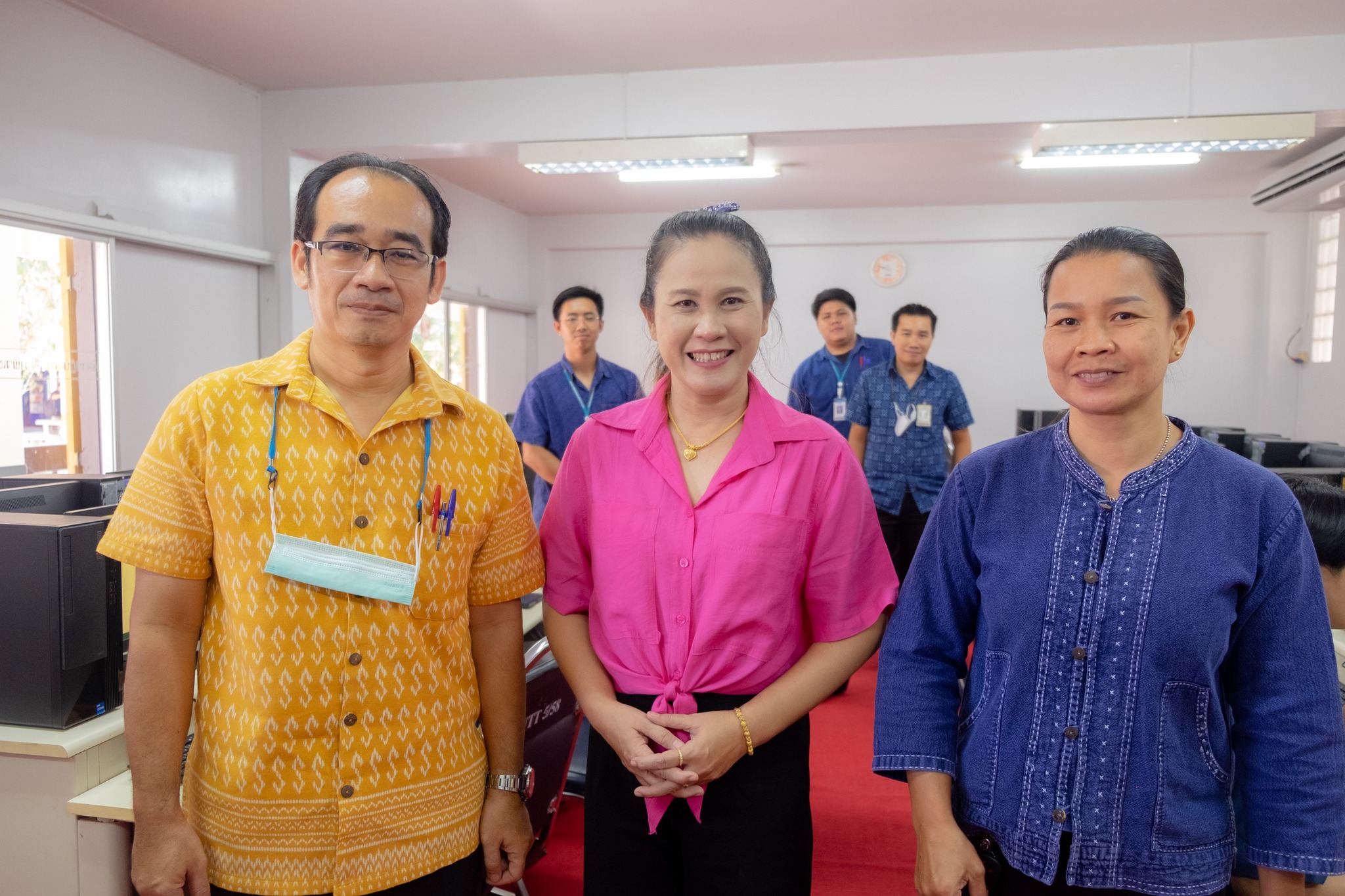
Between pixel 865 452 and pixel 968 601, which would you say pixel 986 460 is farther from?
pixel 865 452

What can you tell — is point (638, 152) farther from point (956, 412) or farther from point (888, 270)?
point (888, 270)

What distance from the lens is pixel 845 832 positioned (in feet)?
10.3

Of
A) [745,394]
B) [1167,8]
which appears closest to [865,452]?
[1167,8]

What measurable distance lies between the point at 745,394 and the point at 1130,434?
618 mm

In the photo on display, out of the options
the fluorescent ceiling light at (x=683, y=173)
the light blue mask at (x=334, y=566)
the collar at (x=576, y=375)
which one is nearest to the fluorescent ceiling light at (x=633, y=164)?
the fluorescent ceiling light at (x=683, y=173)

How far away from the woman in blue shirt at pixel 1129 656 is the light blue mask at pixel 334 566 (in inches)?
31.6

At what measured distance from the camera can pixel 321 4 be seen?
159 inches

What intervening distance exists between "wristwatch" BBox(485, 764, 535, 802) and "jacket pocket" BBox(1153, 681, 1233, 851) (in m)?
0.94

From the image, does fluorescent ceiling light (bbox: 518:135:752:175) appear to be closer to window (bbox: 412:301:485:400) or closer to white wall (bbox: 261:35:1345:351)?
white wall (bbox: 261:35:1345:351)

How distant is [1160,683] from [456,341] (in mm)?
7417

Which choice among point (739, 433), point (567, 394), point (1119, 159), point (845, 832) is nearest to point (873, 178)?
point (1119, 159)

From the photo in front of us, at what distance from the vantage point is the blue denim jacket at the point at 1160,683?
1.15 metres

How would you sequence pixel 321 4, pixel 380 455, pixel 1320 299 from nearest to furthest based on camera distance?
pixel 380 455 < pixel 321 4 < pixel 1320 299

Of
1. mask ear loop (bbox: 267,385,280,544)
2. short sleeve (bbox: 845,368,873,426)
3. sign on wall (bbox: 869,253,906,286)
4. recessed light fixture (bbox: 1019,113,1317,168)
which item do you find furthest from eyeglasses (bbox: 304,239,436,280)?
sign on wall (bbox: 869,253,906,286)
